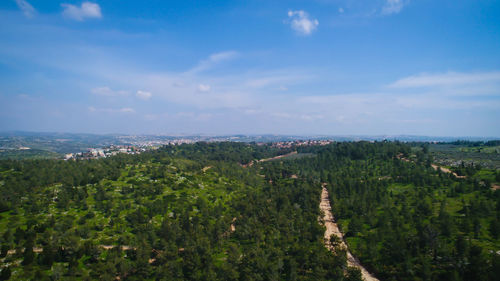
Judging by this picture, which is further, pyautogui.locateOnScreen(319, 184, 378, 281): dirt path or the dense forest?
pyautogui.locateOnScreen(319, 184, 378, 281): dirt path

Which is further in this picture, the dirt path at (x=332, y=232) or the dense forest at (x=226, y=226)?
the dirt path at (x=332, y=232)

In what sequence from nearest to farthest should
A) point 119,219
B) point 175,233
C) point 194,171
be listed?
point 175,233 < point 119,219 < point 194,171

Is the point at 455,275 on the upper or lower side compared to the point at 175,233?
upper

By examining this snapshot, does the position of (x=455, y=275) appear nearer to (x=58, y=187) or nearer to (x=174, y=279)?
(x=174, y=279)

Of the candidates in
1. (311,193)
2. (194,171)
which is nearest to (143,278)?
(311,193)

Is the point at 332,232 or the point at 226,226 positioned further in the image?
the point at 332,232

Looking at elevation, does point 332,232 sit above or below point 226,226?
below

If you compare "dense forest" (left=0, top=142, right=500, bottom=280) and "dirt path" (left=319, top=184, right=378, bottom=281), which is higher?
"dense forest" (left=0, top=142, right=500, bottom=280)

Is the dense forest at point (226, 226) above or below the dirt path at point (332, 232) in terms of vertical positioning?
above
